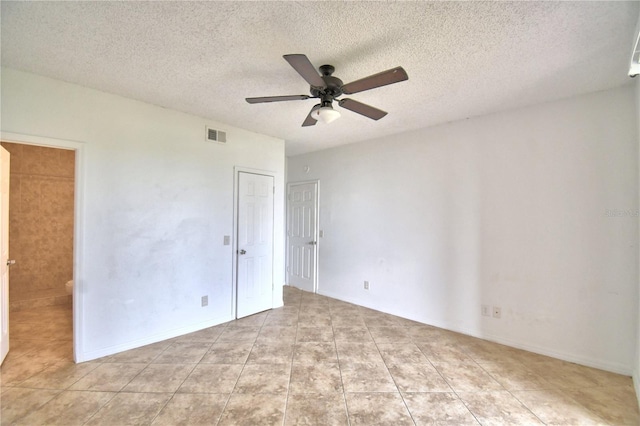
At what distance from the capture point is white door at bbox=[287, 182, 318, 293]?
195 inches

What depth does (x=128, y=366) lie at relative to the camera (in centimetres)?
245

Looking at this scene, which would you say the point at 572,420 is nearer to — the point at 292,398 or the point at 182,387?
the point at 292,398

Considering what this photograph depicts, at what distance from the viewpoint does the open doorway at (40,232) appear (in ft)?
12.7

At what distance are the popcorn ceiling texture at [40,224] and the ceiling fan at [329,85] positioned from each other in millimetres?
4268

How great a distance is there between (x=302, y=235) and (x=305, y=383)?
10.2 feet

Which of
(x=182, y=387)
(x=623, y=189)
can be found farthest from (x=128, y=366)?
(x=623, y=189)

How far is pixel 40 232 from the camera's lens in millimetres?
4176

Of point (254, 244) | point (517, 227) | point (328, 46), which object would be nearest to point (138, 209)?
point (254, 244)

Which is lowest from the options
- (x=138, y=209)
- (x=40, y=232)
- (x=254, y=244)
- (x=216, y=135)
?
(x=254, y=244)

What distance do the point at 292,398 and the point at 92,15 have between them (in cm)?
287

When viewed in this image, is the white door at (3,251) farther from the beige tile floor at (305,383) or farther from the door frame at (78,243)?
the door frame at (78,243)

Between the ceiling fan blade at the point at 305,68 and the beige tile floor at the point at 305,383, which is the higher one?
the ceiling fan blade at the point at 305,68

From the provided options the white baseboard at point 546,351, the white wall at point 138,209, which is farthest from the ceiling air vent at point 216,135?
the white baseboard at point 546,351

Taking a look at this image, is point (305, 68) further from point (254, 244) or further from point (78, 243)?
point (254, 244)
